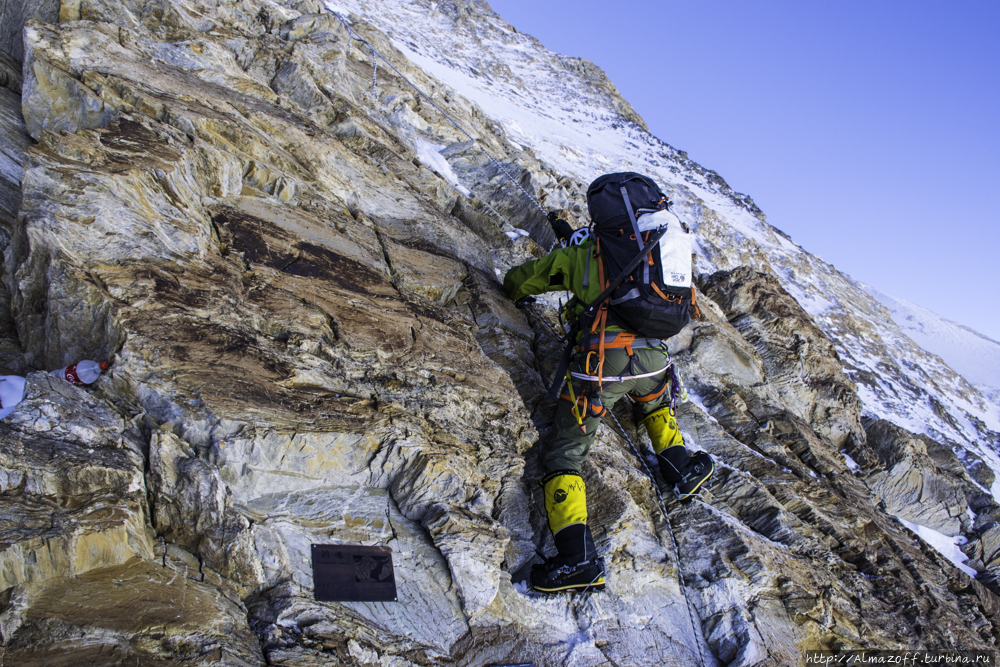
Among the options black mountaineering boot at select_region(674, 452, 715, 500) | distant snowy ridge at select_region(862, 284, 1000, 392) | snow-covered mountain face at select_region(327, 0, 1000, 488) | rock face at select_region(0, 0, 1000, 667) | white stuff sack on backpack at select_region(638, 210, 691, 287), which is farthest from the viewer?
distant snowy ridge at select_region(862, 284, 1000, 392)

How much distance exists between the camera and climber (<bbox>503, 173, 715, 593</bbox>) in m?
4.48

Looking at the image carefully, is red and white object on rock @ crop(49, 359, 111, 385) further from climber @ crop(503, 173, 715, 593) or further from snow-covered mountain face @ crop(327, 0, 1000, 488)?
snow-covered mountain face @ crop(327, 0, 1000, 488)

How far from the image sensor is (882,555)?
5473mm

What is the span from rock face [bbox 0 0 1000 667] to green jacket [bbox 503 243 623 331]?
19.2 inches

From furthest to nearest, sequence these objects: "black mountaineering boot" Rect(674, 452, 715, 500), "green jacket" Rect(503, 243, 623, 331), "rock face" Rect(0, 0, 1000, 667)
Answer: "green jacket" Rect(503, 243, 623, 331) < "black mountaineering boot" Rect(674, 452, 715, 500) < "rock face" Rect(0, 0, 1000, 667)

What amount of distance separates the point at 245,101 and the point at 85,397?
4.75 m

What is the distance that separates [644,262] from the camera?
466 cm

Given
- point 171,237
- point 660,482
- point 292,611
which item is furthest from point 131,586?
point 660,482

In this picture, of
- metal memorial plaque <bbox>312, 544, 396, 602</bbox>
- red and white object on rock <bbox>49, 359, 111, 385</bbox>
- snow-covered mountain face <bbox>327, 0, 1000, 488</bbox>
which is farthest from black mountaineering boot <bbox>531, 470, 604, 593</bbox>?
snow-covered mountain face <bbox>327, 0, 1000, 488</bbox>

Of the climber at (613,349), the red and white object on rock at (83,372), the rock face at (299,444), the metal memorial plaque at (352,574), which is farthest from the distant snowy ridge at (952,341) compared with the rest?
the red and white object on rock at (83,372)

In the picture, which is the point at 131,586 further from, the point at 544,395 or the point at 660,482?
the point at 660,482

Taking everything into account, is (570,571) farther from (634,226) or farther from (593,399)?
(634,226)

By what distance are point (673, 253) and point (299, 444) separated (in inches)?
132

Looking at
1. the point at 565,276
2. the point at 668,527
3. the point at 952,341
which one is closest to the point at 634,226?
the point at 565,276
